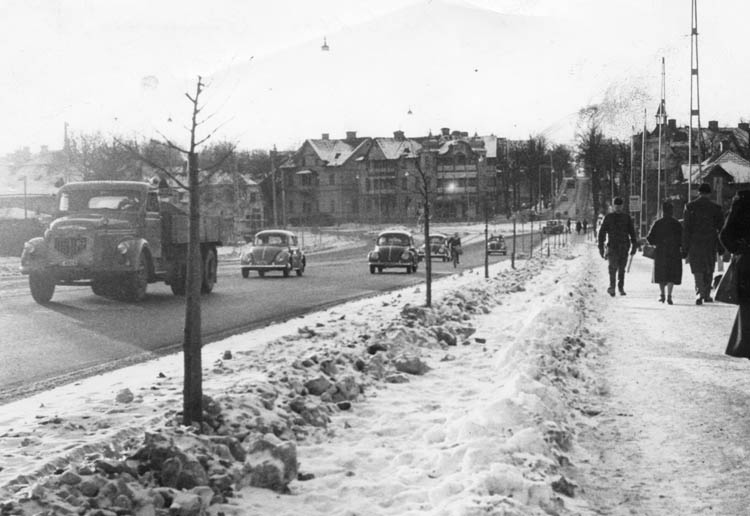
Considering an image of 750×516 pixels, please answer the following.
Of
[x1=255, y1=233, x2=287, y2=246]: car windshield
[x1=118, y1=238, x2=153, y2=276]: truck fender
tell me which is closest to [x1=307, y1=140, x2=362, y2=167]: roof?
[x1=255, y1=233, x2=287, y2=246]: car windshield

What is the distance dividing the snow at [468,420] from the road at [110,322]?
0.82m

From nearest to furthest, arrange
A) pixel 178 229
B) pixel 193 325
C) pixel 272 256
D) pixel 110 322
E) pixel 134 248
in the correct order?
pixel 193 325 → pixel 110 322 → pixel 134 248 → pixel 178 229 → pixel 272 256

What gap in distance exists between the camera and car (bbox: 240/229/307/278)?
29.8 meters

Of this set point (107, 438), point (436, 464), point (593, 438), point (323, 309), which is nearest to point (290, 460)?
point (436, 464)

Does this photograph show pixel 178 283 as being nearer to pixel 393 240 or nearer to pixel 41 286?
pixel 41 286

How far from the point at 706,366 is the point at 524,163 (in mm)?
131453

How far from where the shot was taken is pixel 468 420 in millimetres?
6113

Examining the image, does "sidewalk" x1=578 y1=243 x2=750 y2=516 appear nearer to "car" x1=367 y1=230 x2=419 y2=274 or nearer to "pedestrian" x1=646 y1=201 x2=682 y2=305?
"pedestrian" x1=646 y1=201 x2=682 y2=305

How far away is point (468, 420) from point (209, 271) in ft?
54.1

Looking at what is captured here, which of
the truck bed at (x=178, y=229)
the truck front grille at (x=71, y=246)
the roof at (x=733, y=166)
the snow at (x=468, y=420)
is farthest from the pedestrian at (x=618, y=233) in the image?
the roof at (x=733, y=166)

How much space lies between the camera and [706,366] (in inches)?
358

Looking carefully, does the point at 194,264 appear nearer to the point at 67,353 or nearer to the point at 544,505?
the point at 544,505

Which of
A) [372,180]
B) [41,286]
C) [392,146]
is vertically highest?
[392,146]

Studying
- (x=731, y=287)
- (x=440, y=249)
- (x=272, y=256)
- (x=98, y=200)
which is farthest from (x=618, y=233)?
(x=440, y=249)
